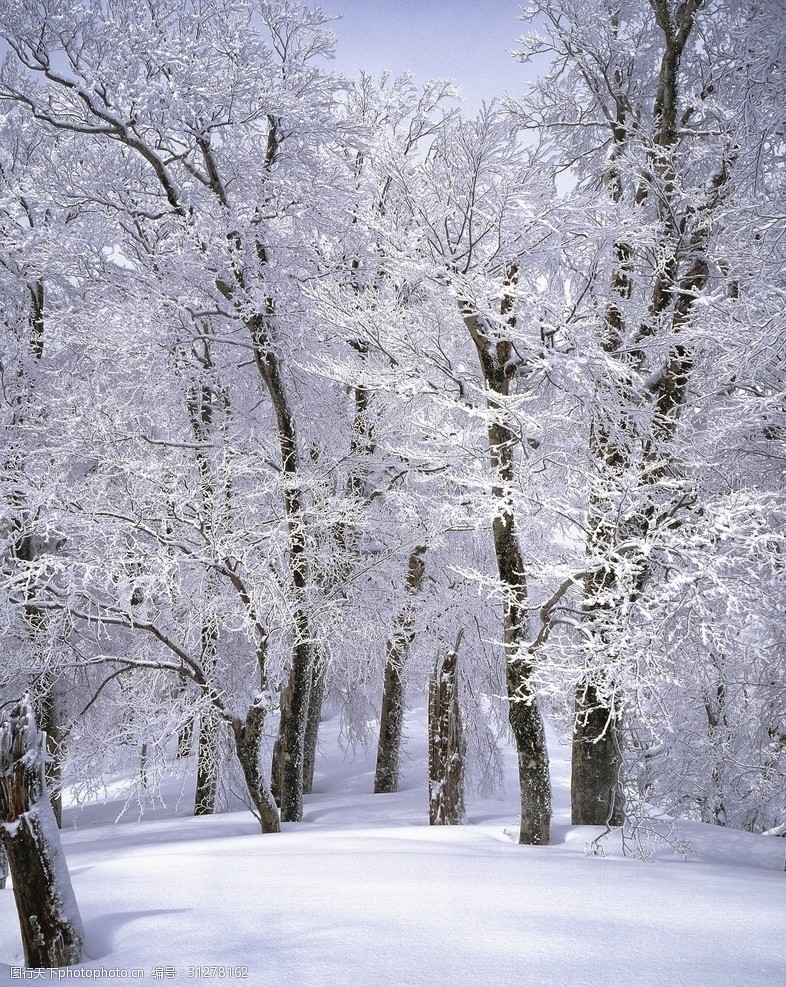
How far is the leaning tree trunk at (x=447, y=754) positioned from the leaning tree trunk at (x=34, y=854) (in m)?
6.40

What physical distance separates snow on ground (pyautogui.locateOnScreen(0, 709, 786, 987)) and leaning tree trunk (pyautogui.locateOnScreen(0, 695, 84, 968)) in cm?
14

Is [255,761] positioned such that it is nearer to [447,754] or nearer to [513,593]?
[447,754]

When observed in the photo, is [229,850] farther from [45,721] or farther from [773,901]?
[45,721]

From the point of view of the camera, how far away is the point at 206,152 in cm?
802

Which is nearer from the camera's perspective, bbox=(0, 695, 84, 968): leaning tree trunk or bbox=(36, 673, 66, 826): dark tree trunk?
bbox=(0, 695, 84, 968): leaning tree trunk

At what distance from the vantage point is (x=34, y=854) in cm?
337

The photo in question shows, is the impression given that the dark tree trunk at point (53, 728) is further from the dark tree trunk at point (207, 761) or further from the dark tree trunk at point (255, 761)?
the dark tree trunk at point (255, 761)

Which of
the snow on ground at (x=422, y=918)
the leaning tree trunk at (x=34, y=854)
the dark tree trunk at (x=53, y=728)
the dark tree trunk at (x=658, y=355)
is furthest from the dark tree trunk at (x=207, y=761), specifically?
the leaning tree trunk at (x=34, y=854)

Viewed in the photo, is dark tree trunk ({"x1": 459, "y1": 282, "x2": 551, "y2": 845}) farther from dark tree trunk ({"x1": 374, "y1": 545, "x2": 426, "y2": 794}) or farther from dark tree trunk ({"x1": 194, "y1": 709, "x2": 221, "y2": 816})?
dark tree trunk ({"x1": 374, "y1": 545, "x2": 426, "y2": 794})

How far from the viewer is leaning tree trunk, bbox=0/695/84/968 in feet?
10.5

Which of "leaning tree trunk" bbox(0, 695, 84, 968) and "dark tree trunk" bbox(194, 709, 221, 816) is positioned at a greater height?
"leaning tree trunk" bbox(0, 695, 84, 968)

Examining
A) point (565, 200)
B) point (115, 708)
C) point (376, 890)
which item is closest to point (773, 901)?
point (376, 890)

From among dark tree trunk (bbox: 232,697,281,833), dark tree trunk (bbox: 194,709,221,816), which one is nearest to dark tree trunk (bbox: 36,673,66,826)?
dark tree trunk (bbox: 194,709,221,816)

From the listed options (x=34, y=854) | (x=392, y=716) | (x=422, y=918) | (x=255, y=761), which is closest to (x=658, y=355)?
(x=422, y=918)
